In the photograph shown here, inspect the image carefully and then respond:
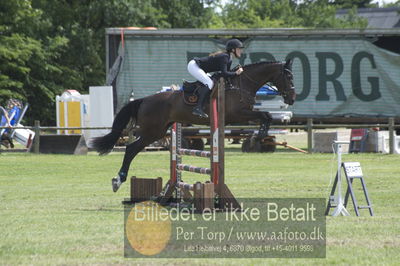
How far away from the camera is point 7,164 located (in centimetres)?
2142

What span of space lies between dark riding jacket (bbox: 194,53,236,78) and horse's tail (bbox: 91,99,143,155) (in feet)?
5.60

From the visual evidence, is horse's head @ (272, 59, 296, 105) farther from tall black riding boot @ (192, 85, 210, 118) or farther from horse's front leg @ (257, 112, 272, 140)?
tall black riding boot @ (192, 85, 210, 118)

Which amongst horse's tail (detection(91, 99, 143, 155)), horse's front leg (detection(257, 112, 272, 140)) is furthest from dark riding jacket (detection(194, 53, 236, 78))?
horse's tail (detection(91, 99, 143, 155))

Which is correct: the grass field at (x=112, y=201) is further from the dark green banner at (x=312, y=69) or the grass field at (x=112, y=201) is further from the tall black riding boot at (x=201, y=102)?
the dark green banner at (x=312, y=69)

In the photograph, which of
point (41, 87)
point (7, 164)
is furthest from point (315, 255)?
point (41, 87)

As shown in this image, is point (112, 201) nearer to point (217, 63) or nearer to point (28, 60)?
point (217, 63)

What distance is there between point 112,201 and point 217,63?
8.90 feet

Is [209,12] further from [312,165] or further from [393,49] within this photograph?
[312,165]

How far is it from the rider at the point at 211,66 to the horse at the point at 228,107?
18 cm

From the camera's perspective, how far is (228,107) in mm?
12719

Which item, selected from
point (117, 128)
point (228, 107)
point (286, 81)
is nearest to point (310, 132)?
point (286, 81)

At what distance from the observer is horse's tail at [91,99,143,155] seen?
44.0 feet

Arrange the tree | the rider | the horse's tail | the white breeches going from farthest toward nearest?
the tree → the horse's tail → the white breeches → the rider

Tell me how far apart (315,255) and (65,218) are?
385cm
